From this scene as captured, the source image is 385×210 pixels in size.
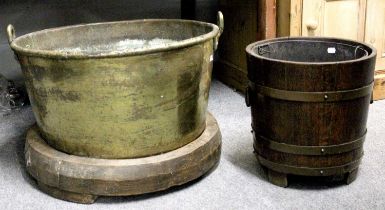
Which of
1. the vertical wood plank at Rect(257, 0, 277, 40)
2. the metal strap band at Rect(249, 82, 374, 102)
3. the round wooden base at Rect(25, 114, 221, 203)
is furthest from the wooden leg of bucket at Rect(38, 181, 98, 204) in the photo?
the vertical wood plank at Rect(257, 0, 277, 40)

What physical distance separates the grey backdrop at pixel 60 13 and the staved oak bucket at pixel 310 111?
1767mm

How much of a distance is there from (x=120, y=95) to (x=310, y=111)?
Result: 0.69 m

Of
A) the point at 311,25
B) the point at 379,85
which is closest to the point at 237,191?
the point at 311,25

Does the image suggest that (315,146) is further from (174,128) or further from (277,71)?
(174,128)

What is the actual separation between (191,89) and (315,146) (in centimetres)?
52

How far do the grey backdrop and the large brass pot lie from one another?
135cm

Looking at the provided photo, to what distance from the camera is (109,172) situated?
6.07 ft

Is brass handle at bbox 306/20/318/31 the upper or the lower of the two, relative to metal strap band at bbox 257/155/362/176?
upper

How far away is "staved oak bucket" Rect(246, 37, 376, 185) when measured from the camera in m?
1.74

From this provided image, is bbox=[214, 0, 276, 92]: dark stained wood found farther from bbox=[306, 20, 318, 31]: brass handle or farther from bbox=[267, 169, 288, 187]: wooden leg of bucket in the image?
bbox=[267, 169, 288, 187]: wooden leg of bucket

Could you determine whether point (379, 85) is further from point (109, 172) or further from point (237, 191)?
point (109, 172)

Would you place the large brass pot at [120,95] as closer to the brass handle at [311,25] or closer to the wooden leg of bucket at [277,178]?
the wooden leg of bucket at [277,178]

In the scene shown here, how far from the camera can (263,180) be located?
2.02m

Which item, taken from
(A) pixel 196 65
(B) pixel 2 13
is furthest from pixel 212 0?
(A) pixel 196 65
